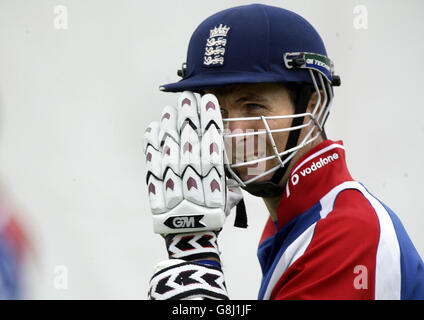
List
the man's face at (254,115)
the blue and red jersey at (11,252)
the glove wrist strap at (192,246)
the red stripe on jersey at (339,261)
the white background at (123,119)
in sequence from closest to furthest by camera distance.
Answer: the red stripe on jersey at (339,261) < the glove wrist strap at (192,246) < the man's face at (254,115) < the white background at (123,119) < the blue and red jersey at (11,252)

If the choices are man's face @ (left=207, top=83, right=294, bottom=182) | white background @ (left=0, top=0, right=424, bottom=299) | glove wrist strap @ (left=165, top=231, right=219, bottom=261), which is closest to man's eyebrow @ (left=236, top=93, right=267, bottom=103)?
man's face @ (left=207, top=83, right=294, bottom=182)

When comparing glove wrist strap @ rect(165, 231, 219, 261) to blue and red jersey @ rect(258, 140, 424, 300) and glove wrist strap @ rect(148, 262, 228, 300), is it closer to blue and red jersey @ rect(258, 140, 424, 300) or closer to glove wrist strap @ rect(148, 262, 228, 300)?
glove wrist strap @ rect(148, 262, 228, 300)

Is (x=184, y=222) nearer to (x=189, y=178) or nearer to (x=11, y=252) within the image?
(x=189, y=178)

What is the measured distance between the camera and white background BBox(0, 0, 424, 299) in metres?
2.40

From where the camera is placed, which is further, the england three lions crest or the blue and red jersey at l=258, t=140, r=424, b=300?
the england three lions crest

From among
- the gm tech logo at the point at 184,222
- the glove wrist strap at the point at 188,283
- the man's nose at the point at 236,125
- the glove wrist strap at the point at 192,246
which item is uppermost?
the man's nose at the point at 236,125

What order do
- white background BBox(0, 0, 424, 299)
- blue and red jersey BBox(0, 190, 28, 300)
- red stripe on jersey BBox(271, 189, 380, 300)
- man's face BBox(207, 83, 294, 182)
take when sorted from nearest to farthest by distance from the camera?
red stripe on jersey BBox(271, 189, 380, 300) → man's face BBox(207, 83, 294, 182) → white background BBox(0, 0, 424, 299) → blue and red jersey BBox(0, 190, 28, 300)

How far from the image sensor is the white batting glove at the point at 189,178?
1.35 m

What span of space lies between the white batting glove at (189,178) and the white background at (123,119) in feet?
3.35

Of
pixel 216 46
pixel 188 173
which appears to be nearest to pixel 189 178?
pixel 188 173

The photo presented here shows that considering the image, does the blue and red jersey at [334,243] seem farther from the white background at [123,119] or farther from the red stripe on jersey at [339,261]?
the white background at [123,119]

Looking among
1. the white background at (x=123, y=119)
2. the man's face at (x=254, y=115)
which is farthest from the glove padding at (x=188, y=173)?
the white background at (x=123, y=119)

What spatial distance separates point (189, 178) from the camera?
1346 millimetres

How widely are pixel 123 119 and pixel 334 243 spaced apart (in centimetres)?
129
